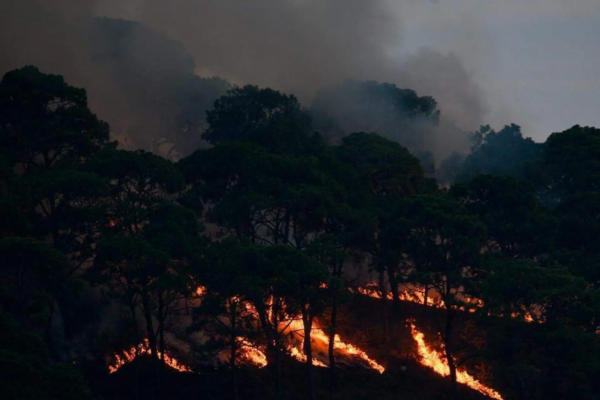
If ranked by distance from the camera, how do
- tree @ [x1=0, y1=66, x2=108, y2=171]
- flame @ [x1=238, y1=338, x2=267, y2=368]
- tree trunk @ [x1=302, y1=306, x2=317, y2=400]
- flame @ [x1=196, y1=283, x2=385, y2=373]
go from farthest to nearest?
1. tree @ [x1=0, y1=66, x2=108, y2=171]
2. flame @ [x1=238, y1=338, x2=267, y2=368]
3. flame @ [x1=196, y1=283, x2=385, y2=373]
4. tree trunk @ [x1=302, y1=306, x2=317, y2=400]

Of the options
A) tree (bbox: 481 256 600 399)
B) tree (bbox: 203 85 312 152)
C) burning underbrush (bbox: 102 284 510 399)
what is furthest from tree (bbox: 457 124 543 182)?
tree (bbox: 481 256 600 399)

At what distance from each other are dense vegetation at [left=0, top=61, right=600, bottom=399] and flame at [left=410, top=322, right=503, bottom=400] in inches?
33.2

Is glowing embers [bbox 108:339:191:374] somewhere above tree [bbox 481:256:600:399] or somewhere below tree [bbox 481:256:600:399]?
below

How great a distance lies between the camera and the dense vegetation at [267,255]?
41.9 metres

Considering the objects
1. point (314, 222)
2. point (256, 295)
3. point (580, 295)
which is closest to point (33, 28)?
point (314, 222)

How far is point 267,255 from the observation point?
4288 centimetres

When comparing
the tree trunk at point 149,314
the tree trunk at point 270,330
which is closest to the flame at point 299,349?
the tree trunk at point 270,330

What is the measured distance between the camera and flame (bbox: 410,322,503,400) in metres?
50.0

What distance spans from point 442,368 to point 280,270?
A: 54.3 feet

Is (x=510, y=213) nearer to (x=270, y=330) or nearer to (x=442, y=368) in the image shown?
(x=442, y=368)

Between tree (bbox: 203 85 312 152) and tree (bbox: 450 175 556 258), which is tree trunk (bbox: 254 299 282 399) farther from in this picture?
tree (bbox: 203 85 312 152)

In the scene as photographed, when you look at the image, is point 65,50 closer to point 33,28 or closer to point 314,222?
point 33,28

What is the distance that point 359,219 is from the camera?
50875 millimetres

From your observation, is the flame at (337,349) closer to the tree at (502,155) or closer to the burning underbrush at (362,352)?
the burning underbrush at (362,352)
